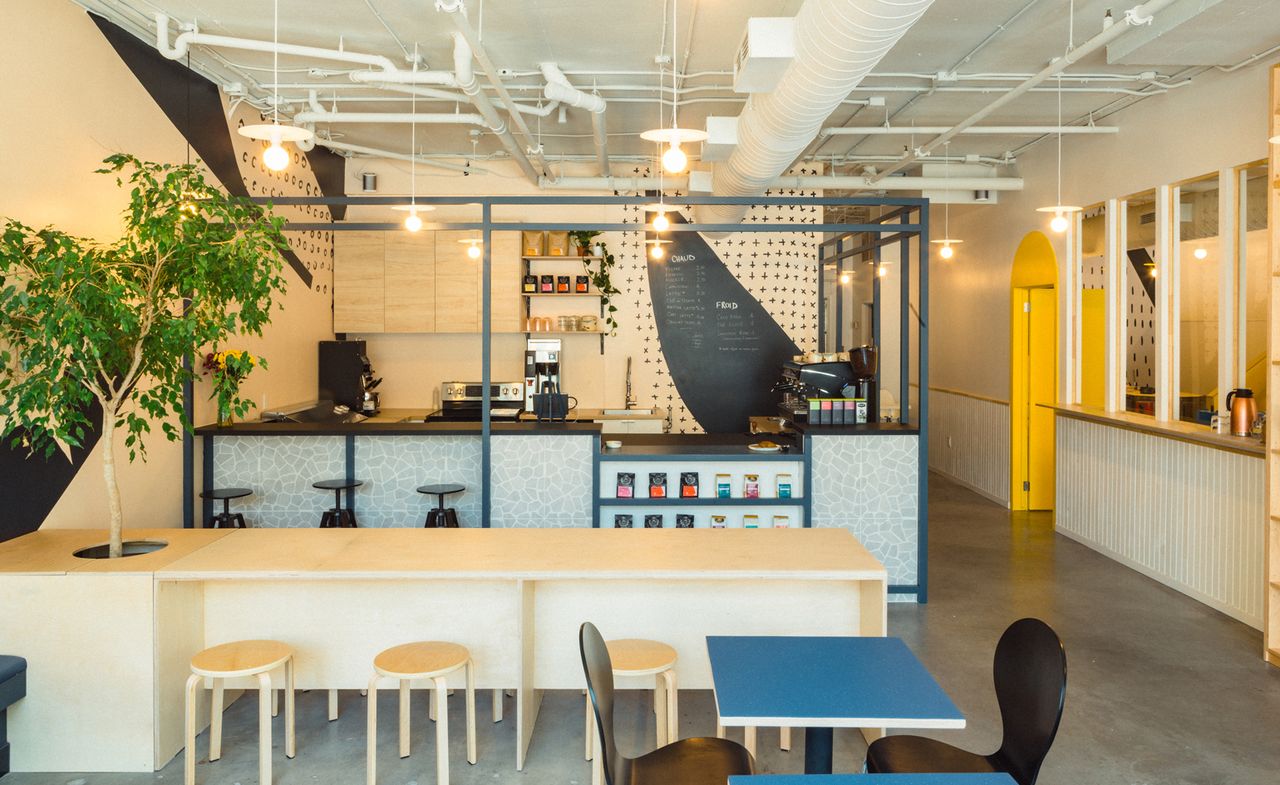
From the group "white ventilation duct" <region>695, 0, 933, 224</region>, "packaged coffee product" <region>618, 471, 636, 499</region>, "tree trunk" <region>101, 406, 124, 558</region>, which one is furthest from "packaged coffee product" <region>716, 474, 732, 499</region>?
"tree trunk" <region>101, 406, 124, 558</region>

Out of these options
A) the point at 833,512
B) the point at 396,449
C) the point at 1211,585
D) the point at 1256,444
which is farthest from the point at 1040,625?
the point at 396,449

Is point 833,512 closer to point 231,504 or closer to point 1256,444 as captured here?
point 1256,444

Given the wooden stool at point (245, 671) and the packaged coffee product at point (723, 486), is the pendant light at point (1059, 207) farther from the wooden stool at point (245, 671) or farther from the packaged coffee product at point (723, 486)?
the wooden stool at point (245, 671)

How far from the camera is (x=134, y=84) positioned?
503 centimetres

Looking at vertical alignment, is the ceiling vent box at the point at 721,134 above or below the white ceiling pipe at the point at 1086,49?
below

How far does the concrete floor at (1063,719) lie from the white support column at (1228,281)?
152 cm

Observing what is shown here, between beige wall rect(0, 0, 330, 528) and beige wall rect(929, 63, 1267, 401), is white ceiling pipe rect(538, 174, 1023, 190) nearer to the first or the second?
beige wall rect(929, 63, 1267, 401)

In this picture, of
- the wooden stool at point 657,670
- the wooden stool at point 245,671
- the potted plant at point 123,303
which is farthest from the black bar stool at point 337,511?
the wooden stool at point 657,670

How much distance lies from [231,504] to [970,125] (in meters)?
5.82

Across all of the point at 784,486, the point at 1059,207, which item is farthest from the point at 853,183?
the point at 784,486

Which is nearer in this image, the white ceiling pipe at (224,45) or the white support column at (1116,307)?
the white ceiling pipe at (224,45)

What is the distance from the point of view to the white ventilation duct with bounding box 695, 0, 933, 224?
3.07 m

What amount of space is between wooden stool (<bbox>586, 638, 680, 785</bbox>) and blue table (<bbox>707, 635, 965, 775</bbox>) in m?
0.45

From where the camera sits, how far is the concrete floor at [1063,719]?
3355 millimetres
